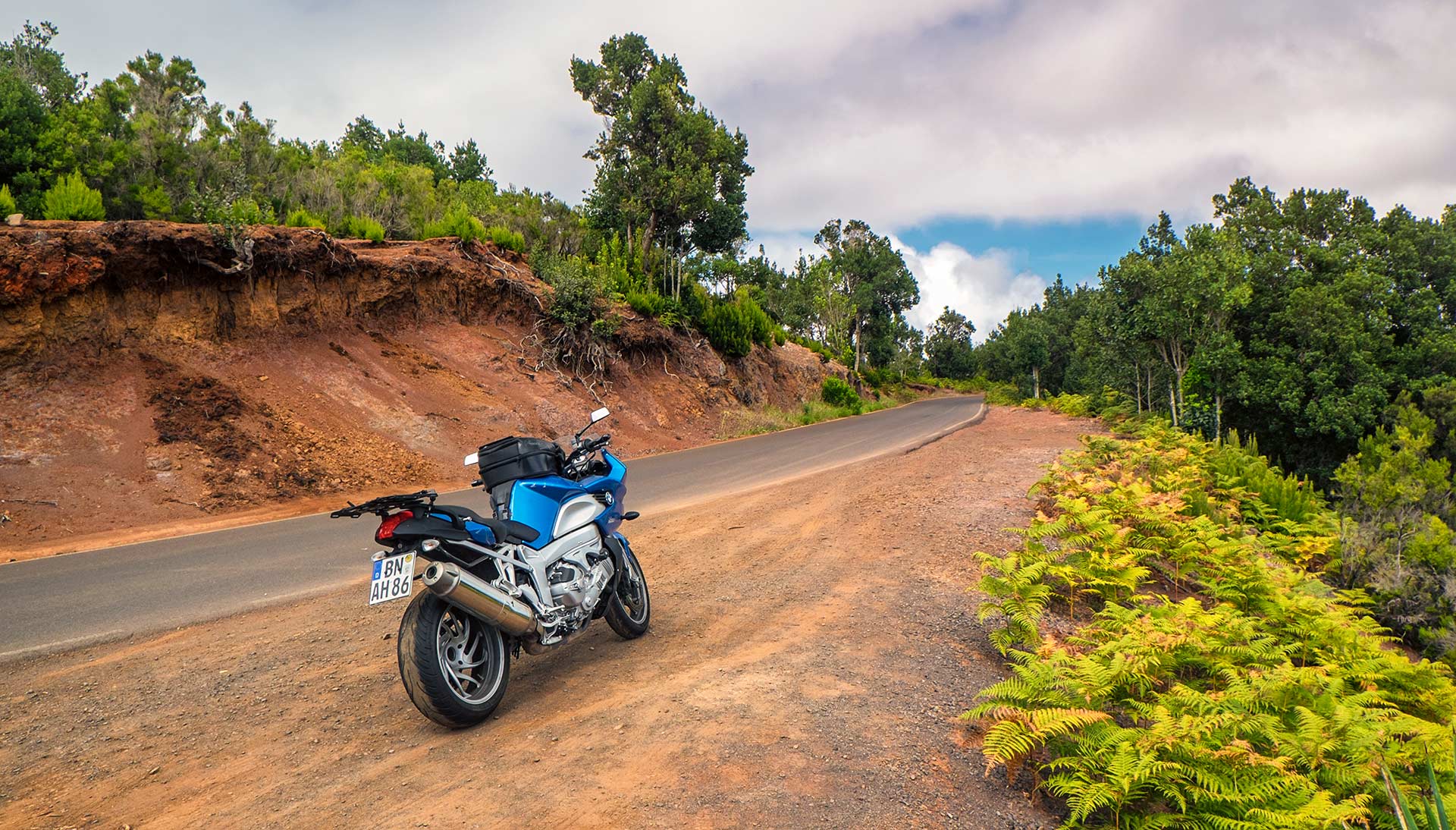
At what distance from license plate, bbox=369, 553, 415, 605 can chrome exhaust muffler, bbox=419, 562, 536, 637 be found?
0.08 metres

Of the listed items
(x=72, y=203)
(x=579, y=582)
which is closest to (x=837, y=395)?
(x=72, y=203)

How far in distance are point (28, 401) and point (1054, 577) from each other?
51.6 ft

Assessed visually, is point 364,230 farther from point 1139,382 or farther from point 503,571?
point 1139,382

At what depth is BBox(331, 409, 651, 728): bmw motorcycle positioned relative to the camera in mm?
3777

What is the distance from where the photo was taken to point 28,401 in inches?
485

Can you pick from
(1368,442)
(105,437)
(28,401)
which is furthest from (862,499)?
(1368,442)

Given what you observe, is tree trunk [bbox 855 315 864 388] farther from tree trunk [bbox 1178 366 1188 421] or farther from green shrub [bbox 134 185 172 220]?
green shrub [bbox 134 185 172 220]

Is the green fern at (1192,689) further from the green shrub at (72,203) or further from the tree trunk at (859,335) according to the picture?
the tree trunk at (859,335)

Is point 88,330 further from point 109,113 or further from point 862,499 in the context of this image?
point 862,499

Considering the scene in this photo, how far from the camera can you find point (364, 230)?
20562 mm

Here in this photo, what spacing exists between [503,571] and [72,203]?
1630cm

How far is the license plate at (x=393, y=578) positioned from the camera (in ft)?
12.2

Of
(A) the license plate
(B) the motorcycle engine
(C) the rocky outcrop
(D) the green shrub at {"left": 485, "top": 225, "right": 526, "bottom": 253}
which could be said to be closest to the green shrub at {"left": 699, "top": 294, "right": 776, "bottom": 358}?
(D) the green shrub at {"left": 485, "top": 225, "right": 526, "bottom": 253}

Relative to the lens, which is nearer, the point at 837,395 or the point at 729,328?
the point at 729,328
